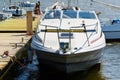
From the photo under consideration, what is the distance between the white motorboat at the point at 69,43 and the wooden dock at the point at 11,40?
108cm

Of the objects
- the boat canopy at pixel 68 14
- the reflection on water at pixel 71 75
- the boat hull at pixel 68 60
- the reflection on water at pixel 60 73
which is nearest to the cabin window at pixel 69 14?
the boat canopy at pixel 68 14

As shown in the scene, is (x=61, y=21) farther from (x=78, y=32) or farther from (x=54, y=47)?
(x=54, y=47)

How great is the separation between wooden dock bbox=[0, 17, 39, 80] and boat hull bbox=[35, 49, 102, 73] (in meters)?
1.29

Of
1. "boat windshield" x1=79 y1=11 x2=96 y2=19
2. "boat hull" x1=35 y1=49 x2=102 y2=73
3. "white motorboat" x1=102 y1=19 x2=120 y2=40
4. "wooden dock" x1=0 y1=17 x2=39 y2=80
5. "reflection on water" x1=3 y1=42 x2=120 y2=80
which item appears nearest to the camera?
"boat hull" x1=35 y1=49 x2=102 y2=73

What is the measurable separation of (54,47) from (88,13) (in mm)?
4077

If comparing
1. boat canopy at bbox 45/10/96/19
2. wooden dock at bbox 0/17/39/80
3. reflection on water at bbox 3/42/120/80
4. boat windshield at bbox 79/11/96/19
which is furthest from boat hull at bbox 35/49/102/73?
boat canopy at bbox 45/10/96/19

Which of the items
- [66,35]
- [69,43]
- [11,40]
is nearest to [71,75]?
[69,43]

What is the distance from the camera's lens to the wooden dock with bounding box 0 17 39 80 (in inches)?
575

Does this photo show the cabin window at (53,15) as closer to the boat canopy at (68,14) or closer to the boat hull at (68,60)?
the boat canopy at (68,14)

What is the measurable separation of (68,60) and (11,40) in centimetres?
518

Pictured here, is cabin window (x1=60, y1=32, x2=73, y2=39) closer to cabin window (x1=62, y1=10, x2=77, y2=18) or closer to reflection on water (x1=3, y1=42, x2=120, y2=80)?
reflection on water (x1=3, y1=42, x2=120, y2=80)

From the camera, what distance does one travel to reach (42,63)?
1550 cm

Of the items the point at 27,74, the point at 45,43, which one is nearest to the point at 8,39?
the point at 27,74

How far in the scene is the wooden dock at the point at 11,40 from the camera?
14.6 metres
